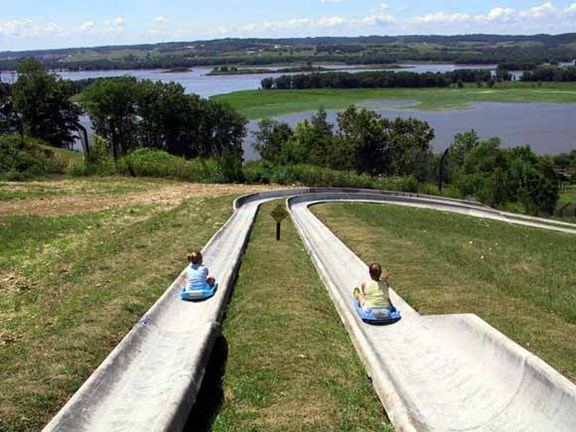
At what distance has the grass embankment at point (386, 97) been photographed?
128 m

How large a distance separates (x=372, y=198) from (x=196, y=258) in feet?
81.1

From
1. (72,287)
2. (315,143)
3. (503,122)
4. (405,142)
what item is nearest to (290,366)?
(72,287)

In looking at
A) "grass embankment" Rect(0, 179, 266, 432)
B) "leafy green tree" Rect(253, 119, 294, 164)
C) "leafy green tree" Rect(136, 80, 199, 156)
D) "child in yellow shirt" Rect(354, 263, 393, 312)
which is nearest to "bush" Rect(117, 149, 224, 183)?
"grass embankment" Rect(0, 179, 266, 432)

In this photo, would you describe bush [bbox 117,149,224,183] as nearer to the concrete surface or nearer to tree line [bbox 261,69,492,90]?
the concrete surface

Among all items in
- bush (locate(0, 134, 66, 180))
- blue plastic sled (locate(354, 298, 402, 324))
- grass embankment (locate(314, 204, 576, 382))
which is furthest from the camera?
bush (locate(0, 134, 66, 180))

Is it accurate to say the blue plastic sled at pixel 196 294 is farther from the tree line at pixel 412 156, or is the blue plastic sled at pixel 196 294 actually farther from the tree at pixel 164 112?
the tree at pixel 164 112

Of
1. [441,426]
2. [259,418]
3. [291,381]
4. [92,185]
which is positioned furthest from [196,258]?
[92,185]

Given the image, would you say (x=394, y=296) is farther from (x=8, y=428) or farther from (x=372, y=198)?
(x=372, y=198)

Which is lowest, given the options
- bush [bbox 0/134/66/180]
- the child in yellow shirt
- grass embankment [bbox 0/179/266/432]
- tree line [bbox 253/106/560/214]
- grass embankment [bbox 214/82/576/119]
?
tree line [bbox 253/106/560/214]

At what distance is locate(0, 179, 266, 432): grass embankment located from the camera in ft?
28.1

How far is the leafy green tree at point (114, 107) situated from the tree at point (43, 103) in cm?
312

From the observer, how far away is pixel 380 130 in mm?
78250

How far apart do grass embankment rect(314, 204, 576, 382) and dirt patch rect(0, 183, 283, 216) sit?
7144 mm

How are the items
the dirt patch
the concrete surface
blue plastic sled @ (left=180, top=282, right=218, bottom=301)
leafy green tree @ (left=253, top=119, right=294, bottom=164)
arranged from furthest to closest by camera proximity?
leafy green tree @ (left=253, top=119, right=294, bottom=164) → the dirt patch → blue plastic sled @ (left=180, top=282, right=218, bottom=301) → the concrete surface
